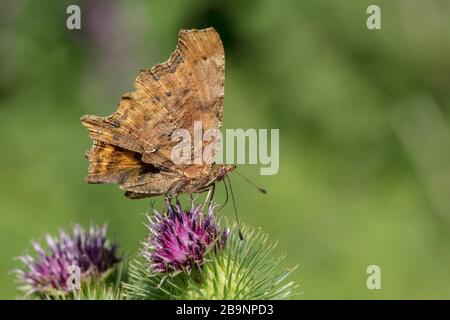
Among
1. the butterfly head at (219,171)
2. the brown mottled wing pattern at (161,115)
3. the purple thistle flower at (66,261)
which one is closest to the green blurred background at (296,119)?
the purple thistle flower at (66,261)

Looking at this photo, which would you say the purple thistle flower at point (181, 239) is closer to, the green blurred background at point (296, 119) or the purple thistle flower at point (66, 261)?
the purple thistle flower at point (66, 261)

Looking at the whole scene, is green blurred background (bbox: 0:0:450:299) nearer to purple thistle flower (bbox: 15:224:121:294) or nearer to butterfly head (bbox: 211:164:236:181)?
purple thistle flower (bbox: 15:224:121:294)

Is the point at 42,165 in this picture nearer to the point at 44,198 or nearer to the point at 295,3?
the point at 44,198

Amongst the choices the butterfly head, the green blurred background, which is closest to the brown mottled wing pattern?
the butterfly head

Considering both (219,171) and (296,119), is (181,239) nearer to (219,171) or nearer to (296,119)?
(219,171)

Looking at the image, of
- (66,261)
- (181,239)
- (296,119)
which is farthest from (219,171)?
(296,119)

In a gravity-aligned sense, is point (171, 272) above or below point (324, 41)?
below
